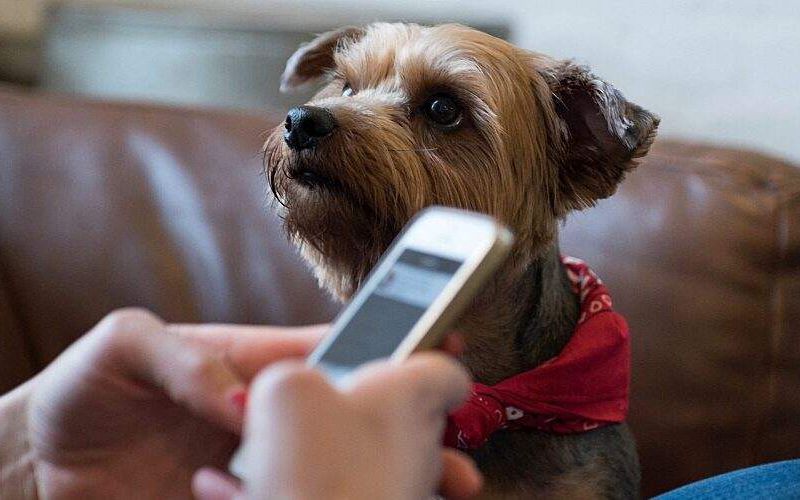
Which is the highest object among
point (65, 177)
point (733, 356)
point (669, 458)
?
point (65, 177)

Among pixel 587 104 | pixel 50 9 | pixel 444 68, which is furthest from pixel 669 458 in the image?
pixel 50 9

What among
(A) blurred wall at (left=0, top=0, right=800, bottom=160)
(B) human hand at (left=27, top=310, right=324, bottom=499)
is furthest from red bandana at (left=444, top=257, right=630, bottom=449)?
(A) blurred wall at (left=0, top=0, right=800, bottom=160)

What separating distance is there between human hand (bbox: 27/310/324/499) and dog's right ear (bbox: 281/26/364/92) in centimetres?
72

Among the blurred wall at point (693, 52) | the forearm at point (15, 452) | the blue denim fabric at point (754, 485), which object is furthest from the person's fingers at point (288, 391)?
the blurred wall at point (693, 52)

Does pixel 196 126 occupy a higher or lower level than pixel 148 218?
higher

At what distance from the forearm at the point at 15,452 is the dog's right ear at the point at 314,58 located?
731mm

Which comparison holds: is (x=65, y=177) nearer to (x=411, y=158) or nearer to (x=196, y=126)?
(x=196, y=126)

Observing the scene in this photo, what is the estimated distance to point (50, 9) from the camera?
2346 mm

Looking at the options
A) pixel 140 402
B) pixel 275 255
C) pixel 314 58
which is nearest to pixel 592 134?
pixel 314 58

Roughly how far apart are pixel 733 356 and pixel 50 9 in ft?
6.12

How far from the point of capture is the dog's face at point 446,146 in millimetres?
1029

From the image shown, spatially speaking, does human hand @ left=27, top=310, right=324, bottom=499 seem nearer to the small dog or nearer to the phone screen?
the phone screen

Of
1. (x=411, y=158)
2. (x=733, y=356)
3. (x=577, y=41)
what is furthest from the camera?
(x=577, y=41)

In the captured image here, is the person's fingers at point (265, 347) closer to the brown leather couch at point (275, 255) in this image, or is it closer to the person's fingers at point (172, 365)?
the person's fingers at point (172, 365)
